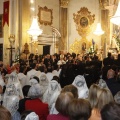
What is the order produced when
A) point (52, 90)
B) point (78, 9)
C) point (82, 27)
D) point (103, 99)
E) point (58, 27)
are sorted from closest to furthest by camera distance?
point (103, 99) → point (52, 90) → point (58, 27) → point (82, 27) → point (78, 9)

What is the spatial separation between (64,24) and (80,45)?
2.09 m

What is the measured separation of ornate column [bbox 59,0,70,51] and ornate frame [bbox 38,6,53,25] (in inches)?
44.2

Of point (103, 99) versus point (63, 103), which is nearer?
point (63, 103)

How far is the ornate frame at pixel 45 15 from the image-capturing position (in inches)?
853

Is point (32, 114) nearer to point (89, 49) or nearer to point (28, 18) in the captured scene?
point (28, 18)

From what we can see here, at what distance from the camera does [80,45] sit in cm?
2339

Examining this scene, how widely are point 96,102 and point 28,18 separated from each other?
16.5 metres

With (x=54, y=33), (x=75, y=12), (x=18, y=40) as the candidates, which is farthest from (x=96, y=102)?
(x=75, y=12)

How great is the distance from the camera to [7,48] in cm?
1958

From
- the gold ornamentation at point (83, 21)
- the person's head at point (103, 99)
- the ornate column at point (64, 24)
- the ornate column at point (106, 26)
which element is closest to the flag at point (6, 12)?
the ornate column at point (64, 24)

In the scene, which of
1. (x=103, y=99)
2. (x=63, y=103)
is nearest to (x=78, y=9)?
(x=103, y=99)

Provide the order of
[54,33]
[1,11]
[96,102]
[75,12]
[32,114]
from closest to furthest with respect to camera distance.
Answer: [32,114]
[96,102]
[1,11]
[54,33]
[75,12]

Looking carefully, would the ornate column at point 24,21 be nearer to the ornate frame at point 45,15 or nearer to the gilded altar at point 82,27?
the ornate frame at point 45,15

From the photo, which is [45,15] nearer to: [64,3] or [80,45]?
[64,3]
